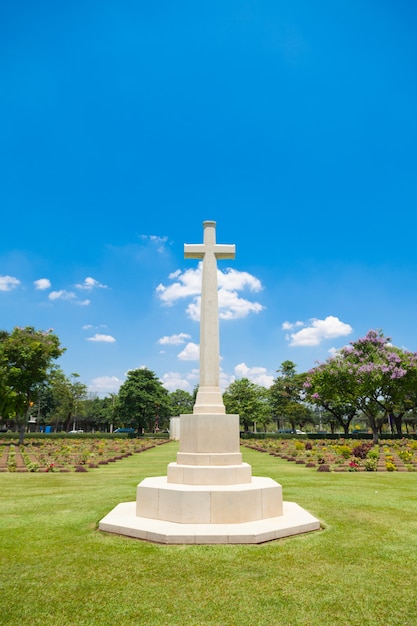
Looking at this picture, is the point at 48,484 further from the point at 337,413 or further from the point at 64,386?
the point at 64,386

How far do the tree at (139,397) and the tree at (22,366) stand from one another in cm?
2399

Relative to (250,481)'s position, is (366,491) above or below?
below

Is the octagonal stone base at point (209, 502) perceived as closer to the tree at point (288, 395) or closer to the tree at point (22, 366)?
the tree at point (22, 366)

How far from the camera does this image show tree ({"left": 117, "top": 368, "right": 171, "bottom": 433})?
58.2 m

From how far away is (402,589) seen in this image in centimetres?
444

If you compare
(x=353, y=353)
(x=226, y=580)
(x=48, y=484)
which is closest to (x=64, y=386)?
(x=353, y=353)

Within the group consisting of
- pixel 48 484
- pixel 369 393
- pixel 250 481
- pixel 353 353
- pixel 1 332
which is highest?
pixel 1 332

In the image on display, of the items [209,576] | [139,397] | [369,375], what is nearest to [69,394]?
[139,397]

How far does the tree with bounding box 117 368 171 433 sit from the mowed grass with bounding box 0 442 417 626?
51200mm

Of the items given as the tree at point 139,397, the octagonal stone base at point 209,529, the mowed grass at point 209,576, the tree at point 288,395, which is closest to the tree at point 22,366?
the tree at point 139,397

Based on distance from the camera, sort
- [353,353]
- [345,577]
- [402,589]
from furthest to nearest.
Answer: [353,353] < [345,577] < [402,589]

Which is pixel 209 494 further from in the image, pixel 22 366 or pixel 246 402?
pixel 246 402

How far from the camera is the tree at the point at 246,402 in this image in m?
52.8

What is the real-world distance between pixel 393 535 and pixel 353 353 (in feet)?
104
